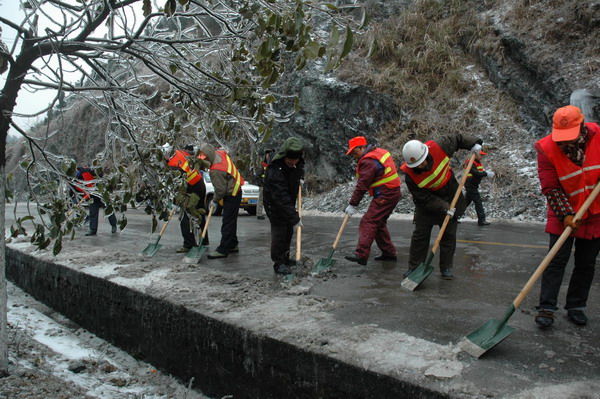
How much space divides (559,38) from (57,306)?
14904 mm

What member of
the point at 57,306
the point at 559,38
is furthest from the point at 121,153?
the point at 559,38

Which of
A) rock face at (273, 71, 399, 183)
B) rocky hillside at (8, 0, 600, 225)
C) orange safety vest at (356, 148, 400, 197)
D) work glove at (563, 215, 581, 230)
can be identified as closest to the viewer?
work glove at (563, 215, 581, 230)

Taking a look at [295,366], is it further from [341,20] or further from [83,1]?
[83,1]

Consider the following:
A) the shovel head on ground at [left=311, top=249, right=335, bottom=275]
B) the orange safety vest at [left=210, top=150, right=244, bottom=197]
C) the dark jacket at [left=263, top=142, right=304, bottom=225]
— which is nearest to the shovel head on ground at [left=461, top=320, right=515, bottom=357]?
the shovel head on ground at [left=311, top=249, right=335, bottom=275]

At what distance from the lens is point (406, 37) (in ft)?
63.1

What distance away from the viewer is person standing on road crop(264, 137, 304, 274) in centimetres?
568

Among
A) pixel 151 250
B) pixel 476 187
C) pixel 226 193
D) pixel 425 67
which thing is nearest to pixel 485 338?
pixel 226 193

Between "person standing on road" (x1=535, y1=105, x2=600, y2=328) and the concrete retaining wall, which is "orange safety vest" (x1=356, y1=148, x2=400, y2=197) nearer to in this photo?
"person standing on road" (x1=535, y1=105, x2=600, y2=328)

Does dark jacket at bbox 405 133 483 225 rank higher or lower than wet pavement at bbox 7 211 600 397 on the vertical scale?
higher

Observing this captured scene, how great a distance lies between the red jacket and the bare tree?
1880 mm

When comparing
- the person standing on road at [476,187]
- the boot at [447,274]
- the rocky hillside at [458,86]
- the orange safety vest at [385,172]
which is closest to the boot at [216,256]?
the orange safety vest at [385,172]

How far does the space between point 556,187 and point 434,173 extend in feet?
5.43

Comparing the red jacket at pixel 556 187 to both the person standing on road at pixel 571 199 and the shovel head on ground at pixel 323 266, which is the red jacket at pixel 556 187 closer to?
the person standing on road at pixel 571 199

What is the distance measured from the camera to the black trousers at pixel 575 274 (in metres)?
3.73
